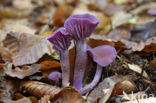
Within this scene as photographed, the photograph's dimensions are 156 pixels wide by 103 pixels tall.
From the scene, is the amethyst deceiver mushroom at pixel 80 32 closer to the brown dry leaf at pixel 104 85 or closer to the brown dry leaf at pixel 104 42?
the brown dry leaf at pixel 104 85

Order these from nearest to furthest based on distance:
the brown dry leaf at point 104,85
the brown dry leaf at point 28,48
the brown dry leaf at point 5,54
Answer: the brown dry leaf at point 104,85 → the brown dry leaf at point 28,48 → the brown dry leaf at point 5,54

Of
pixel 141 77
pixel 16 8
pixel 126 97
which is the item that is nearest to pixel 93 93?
pixel 126 97

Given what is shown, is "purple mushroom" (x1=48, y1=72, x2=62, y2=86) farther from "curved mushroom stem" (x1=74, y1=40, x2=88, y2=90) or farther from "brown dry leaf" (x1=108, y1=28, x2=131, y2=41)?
"brown dry leaf" (x1=108, y1=28, x2=131, y2=41)

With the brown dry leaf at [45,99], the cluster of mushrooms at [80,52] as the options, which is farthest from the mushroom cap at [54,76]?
the brown dry leaf at [45,99]

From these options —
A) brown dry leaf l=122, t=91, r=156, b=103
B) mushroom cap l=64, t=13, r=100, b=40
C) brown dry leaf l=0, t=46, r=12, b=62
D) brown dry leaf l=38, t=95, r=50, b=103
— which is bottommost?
brown dry leaf l=122, t=91, r=156, b=103

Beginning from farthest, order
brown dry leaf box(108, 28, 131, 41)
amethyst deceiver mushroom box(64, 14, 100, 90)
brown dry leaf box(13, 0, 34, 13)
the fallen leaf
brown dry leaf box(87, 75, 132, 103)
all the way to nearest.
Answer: brown dry leaf box(13, 0, 34, 13) → brown dry leaf box(108, 28, 131, 41) → the fallen leaf → brown dry leaf box(87, 75, 132, 103) → amethyst deceiver mushroom box(64, 14, 100, 90)

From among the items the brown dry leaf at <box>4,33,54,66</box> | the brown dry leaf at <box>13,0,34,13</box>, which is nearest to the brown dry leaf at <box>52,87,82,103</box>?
the brown dry leaf at <box>4,33,54,66</box>

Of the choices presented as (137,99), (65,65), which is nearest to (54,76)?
(65,65)
